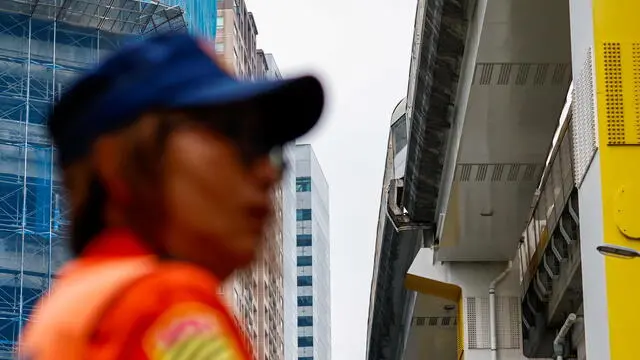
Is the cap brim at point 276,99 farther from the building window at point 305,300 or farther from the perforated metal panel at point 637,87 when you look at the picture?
the building window at point 305,300

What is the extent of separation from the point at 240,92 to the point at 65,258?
40 centimetres

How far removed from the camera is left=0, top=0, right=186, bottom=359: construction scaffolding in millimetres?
46188

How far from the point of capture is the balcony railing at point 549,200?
25.0 meters

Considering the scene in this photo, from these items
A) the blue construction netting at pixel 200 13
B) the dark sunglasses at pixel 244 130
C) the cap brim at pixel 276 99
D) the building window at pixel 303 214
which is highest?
the building window at pixel 303 214

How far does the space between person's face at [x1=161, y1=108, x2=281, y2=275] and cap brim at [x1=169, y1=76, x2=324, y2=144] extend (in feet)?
0.12

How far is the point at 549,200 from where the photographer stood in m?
26.9

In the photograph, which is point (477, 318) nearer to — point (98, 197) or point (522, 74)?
point (522, 74)

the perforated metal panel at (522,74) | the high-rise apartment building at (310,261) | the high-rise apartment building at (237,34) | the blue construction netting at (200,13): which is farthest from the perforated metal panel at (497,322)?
the high-rise apartment building at (310,261)

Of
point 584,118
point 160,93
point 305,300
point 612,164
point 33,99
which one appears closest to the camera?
point 160,93

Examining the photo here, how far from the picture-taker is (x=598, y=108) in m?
16.6

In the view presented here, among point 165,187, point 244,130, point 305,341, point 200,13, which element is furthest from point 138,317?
point 305,341

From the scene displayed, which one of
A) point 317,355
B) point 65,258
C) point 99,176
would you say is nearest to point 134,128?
point 99,176

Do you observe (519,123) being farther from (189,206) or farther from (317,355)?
(317,355)

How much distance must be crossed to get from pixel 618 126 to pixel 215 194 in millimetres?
14503
